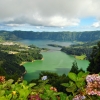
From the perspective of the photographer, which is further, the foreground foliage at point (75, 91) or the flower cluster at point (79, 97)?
the flower cluster at point (79, 97)

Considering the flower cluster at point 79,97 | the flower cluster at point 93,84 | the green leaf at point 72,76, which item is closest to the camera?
the flower cluster at point 93,84

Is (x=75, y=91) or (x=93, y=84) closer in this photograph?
(x=93, y=84)

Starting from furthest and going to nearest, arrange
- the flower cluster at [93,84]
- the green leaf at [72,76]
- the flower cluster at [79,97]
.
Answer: the green leaf at [72,76], the flower cluster at [79,97], the flower cluster at [93,84]

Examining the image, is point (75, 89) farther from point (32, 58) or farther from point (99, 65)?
point (32, 58)

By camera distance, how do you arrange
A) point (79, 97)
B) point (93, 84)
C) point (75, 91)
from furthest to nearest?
point (75, 91)
point (79, 97)
point (93, 84)

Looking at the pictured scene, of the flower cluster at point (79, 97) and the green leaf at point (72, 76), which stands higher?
the green leaf at point (72, 76)

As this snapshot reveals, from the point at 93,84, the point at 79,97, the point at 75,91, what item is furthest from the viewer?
the point at 75,91

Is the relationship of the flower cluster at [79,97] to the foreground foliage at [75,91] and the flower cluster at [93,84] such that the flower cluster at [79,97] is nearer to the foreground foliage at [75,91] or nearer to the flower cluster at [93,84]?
the foreground foliage at [75,91]

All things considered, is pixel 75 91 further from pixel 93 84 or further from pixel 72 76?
pixel 93 84

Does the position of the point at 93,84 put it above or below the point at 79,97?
above

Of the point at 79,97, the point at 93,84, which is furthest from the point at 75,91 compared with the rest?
the point at 93,84

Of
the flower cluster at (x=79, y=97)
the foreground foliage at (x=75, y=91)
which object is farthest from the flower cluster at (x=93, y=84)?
the flower cluster at (x=79, y=97)
